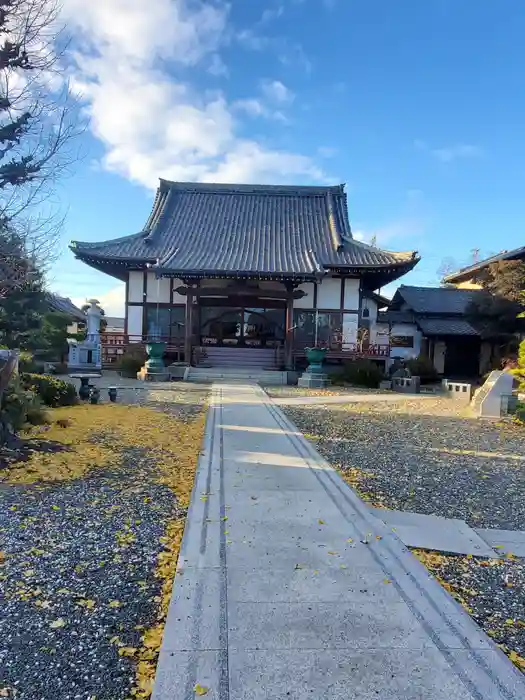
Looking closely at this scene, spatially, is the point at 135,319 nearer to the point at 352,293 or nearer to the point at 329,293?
the point at 329,293

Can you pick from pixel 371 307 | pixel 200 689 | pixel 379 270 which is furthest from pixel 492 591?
pixel 371 307

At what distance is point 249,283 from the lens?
65.2 ft

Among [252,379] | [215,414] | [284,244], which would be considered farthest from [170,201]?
[215,414]

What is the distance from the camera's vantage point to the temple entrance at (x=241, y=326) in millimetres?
21062

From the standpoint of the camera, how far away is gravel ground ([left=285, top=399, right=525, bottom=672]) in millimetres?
2783

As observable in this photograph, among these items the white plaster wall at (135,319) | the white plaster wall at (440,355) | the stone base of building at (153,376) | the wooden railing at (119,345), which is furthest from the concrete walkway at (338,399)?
the white plaster wall at (440,355)

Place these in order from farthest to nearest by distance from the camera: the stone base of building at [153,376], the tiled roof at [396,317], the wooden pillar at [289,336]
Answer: the tiled roof at [396,317]
the wooden pillar at [289,336]
the stone base of building at [153,376]

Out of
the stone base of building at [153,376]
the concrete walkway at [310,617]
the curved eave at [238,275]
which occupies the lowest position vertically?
the concrete walkway at [310,617]

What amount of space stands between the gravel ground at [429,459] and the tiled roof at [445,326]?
1413cm

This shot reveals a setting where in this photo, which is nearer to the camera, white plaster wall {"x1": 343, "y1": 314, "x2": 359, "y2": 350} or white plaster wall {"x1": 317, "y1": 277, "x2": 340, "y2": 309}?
white plaster wall {"x1": 343, "y1": 314, "x2": 359, "y2": 350}

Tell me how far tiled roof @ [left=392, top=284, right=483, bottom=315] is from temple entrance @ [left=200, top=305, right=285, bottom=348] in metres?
8.87

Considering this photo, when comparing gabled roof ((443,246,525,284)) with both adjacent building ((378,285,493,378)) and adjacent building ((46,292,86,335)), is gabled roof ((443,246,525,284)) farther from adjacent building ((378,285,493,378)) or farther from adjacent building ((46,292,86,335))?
adjacent building ((46,292,86,335))

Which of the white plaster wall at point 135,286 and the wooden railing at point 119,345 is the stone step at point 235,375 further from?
the white plaster wall at point 135,286

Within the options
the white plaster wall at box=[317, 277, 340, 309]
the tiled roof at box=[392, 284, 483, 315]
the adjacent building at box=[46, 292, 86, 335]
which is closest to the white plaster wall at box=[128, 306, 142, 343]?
the adjacent building at box=[46, 292, 86, 335]
